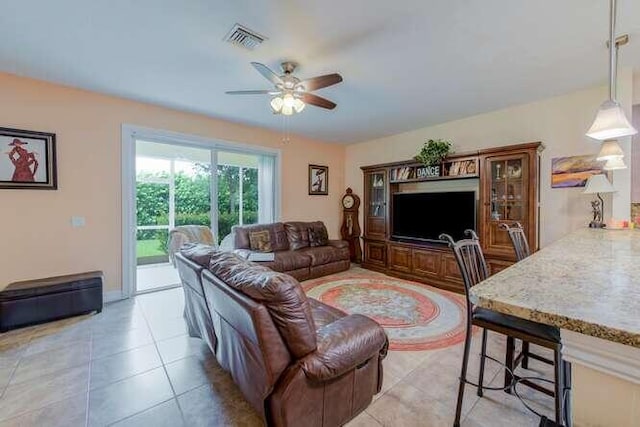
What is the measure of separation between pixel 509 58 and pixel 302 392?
126 inches

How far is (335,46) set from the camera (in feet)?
7.97

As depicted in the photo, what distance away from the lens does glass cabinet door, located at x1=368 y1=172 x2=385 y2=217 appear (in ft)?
17.6

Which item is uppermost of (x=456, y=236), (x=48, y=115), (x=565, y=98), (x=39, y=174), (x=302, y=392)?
(x=565, y=98)

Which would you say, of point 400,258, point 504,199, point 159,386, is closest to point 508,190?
point 504,199

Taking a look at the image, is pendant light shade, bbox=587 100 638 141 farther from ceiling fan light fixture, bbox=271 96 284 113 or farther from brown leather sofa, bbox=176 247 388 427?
ceiling fan light fixture, bbox=271 96 284 113

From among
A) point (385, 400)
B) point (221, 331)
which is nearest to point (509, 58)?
point (385, 400)

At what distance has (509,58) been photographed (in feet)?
8.55

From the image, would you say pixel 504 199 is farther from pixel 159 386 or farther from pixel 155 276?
pixel 155 276

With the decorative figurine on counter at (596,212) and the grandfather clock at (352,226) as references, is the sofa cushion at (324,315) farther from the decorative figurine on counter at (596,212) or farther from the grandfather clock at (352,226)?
the grandfather clock at (352,226)

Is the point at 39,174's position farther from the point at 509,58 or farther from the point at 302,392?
the point at 509,58

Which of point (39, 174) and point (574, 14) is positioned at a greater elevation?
point (574, 14)

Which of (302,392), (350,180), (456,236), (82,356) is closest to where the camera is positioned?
(302,392)

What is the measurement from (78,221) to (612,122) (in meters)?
4.98

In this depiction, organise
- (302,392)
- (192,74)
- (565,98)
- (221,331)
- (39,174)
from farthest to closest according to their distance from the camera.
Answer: (565,98) → (39,174) → (192,74) → (221,331) → (302,392)
